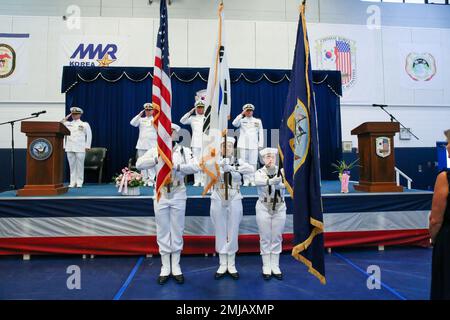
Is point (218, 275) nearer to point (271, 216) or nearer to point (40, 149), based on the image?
point (271, 216)

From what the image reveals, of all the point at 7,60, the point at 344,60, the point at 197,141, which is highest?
the point at 344,60

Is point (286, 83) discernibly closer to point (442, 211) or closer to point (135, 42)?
point (135, 42)

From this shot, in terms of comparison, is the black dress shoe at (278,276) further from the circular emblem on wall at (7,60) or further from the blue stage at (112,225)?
the circular emblem on wall at (7,60)

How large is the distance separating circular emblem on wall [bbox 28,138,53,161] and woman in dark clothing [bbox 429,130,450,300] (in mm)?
5330

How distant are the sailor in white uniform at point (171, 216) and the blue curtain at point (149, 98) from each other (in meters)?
5.24

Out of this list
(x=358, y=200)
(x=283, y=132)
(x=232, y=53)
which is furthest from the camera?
(x=232, y=53)

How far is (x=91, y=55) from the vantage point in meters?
9.17

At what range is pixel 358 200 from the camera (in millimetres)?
4648

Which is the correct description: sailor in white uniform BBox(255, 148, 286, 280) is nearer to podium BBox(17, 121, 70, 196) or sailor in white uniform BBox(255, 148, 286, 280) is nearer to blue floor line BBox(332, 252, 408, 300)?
blue floor line BBox(332, 252, 408, 300)

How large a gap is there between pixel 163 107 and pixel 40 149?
113 inches

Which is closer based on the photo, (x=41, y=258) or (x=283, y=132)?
(x=283, y=132)

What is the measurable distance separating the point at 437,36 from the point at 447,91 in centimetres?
202

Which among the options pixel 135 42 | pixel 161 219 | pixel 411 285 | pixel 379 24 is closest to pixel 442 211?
pixel 411 285

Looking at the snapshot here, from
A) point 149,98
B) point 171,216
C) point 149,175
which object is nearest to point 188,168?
point 171,216
